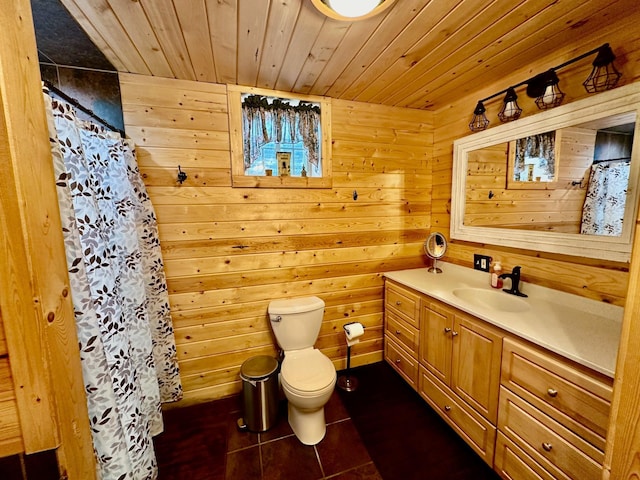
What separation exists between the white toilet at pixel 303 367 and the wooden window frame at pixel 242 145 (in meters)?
0.93

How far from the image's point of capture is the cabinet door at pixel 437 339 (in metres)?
1.64

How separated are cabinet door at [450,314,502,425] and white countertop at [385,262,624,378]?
92 mm

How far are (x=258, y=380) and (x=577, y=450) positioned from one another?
161cm

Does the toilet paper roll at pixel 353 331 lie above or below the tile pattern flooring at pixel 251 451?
above

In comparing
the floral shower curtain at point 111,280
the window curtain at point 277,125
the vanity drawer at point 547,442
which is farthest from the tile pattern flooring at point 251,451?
the window curtain at point 277,125

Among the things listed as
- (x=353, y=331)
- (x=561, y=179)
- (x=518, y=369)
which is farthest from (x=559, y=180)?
(x=353, y=331)

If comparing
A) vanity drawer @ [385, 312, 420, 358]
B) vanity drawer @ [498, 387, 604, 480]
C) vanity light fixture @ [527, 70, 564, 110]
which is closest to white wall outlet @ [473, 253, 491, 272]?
vanity drawer @ [385, 312, 420, 358]

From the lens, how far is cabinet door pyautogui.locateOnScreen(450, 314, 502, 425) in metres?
1.34

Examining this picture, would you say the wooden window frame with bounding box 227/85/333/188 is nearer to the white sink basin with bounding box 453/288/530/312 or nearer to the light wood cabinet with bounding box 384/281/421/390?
the light wood cabinet with bounding box 384/281/421/390

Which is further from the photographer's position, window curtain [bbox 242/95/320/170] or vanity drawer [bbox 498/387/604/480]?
window curtain [bbox 242/95/320/170]

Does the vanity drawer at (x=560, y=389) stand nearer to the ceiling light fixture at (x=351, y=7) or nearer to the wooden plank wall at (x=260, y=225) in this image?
the wooden plank wall at (x=260, y=225)

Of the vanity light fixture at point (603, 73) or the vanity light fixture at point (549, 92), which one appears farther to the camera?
the vanity light fixture at point (549, 92)

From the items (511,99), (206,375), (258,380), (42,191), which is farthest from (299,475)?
(511,99)

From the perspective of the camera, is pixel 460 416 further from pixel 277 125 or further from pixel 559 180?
pixel 277 125
